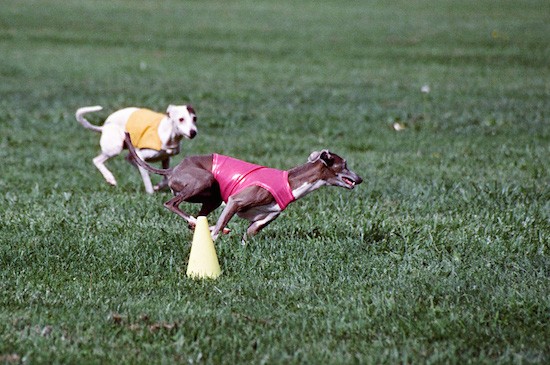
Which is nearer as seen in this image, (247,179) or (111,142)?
(247,179)

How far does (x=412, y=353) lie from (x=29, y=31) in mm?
26479

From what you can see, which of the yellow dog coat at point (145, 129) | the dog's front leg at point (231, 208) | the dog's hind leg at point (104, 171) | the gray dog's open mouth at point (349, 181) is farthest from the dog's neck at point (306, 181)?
the dog's hind leg at point (104, 171)

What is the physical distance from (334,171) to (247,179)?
23.0 inches

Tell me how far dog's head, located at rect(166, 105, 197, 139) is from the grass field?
0.61 metres

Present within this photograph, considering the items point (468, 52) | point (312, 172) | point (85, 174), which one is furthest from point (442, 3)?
point (312, 172)

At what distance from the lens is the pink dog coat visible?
634 centimetres

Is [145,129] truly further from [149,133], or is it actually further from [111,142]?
[111,142]

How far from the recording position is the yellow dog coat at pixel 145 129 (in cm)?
906

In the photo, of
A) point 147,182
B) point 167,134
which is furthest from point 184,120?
point 147,182

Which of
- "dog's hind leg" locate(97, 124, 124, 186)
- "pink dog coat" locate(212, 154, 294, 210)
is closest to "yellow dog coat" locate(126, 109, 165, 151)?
"dog's hind leg" locate(97, 124, 124, 186)

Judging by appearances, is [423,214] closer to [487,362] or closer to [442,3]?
[487,362]

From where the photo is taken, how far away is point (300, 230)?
714 cm

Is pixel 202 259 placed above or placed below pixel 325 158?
below

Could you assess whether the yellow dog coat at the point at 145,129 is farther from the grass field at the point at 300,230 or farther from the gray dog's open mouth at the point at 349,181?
the gray dog's open mouth at the point at 349,181
